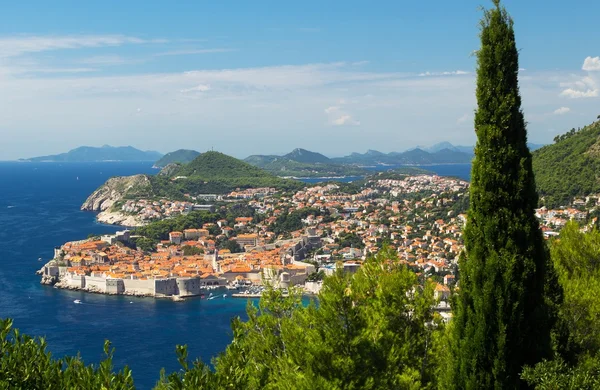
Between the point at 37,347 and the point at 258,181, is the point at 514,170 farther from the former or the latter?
the point at 258,181

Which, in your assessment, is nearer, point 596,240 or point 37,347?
point 37,347

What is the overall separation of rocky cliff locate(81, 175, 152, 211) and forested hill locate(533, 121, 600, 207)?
1562 inches

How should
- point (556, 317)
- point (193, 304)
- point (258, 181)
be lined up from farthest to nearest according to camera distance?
1. point (258, 181)
2. point (193, 304)
3. point (556, 317)

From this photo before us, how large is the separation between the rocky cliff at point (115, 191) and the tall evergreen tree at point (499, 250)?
58653 mm

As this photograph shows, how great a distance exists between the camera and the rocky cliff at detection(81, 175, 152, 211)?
2452 inches

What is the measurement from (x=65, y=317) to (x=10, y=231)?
75.6 ft

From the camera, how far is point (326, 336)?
4.89 meters

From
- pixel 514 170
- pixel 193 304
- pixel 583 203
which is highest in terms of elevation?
pixel 514 170

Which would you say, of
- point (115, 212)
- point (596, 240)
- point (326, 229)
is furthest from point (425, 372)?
point (115, 212)

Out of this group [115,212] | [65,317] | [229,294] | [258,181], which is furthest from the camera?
[258,181]

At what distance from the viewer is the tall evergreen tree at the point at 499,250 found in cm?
429

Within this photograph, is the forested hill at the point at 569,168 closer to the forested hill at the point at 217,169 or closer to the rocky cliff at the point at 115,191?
the rocky cliff at the point at 115,191

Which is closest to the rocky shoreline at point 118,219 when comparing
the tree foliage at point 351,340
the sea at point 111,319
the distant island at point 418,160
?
the sea at point 111,319

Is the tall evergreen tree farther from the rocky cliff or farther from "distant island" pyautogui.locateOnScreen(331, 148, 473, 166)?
"distant island" pyautogui.locateOnScreen(331, 148, 473, 166)
